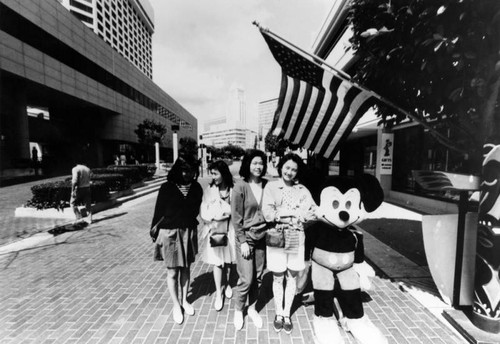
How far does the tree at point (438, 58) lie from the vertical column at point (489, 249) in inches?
26.2

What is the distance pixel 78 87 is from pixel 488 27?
29530mm

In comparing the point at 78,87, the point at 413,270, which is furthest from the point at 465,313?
the point at 78,87

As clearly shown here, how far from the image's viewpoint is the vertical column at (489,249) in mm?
2568

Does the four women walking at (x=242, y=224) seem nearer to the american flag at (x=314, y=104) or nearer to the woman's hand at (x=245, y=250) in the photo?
the woman's hand at (x=245, y=250)

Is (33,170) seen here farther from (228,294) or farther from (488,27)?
(488,27)

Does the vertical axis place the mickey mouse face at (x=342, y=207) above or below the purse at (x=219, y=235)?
above

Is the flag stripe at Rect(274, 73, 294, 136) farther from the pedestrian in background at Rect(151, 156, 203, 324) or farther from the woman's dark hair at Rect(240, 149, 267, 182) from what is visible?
the pedestrian in background at Rect(151, 156, 203, 324)

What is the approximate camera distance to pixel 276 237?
108 inches

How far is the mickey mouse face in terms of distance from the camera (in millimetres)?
2678

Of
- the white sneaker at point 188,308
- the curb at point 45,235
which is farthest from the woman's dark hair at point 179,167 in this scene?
the curb at point 45,235

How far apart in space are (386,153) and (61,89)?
25610 mm

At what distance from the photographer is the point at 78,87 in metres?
24.1

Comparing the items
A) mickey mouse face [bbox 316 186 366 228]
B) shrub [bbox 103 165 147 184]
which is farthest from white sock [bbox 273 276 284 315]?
shrub [bbox 103 165 147 184]

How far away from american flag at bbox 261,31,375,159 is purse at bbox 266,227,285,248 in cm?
133
